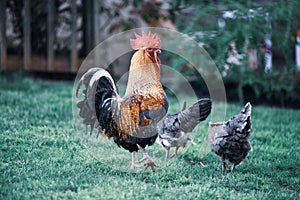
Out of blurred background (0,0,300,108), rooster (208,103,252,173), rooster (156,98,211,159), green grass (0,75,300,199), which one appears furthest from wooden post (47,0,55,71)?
rooster (208,103,252,173)

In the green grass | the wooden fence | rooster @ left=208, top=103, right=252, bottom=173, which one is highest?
the wooden fence

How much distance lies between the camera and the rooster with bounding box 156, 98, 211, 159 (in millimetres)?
3930

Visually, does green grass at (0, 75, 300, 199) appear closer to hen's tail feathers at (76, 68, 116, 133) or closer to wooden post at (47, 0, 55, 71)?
hen's tail feathers at (76, 68, 116, 133)

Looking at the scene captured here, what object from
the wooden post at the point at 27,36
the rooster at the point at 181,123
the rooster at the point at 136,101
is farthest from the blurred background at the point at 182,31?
the rooster at the point at 136,101

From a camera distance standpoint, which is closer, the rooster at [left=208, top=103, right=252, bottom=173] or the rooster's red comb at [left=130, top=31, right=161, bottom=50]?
the rooster's red comb at [left=130, top=31, right=161, bottom=50]

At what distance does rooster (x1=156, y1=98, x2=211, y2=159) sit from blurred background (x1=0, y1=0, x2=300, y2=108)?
1576 mm

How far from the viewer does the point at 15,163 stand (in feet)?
12.5

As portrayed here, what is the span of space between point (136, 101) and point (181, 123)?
19.8 inches

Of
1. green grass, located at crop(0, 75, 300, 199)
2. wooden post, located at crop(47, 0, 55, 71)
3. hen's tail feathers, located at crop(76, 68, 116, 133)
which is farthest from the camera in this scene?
wooden post, located at crop(47, 0, 55, 71)

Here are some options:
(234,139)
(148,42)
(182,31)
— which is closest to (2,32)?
(182,31)

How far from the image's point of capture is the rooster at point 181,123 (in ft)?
12.9

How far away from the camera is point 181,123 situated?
3988mm

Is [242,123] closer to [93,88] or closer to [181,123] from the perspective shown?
[181,123]

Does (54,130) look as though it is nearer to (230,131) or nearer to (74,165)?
(74,165)
